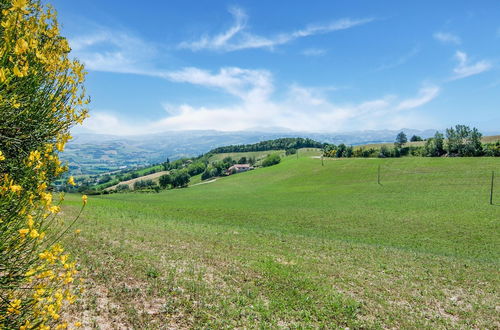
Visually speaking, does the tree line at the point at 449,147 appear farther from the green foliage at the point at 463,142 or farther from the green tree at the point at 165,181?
the green tree at the point at 165,181

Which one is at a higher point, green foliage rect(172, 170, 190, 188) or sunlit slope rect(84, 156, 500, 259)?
sunlit slope rect(84, 156, 500, 259)

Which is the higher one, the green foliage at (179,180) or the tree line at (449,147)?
the tree line at (449,147)

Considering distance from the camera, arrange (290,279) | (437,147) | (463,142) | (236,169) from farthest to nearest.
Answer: (236,169)
(437,147)
(463,142)
(290,279)

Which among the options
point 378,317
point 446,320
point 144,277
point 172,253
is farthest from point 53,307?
point 446,320

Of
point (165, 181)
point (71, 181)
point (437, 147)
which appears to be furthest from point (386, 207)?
point (165, 181)

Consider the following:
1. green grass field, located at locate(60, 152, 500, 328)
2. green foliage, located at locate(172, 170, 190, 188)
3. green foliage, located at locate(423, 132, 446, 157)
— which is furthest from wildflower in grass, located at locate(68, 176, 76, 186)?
green foliage, located at locate(172, 170, 190, 188)

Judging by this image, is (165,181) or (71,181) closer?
(71,181)

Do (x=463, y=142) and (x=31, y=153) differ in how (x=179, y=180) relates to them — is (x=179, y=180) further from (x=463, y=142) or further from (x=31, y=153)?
(x=31, y=153)

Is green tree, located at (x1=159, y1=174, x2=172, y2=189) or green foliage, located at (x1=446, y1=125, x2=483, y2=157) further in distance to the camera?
green tree, located at (x1=159, y1=174, x2=172, y2=189)

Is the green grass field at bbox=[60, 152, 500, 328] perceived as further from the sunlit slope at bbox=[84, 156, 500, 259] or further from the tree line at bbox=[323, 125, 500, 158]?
the tree line at bbox=[323, 125, 500, 158]

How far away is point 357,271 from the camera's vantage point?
57.8 ft

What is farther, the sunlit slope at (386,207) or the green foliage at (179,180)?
the green foliage at (179,180)

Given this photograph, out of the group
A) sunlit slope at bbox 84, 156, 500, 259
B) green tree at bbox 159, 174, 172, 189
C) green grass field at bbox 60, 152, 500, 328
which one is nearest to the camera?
green grass field at bbox 60, 152, 500, 328

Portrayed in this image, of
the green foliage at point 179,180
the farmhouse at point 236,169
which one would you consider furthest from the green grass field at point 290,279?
the farmhouse at point 236,169
